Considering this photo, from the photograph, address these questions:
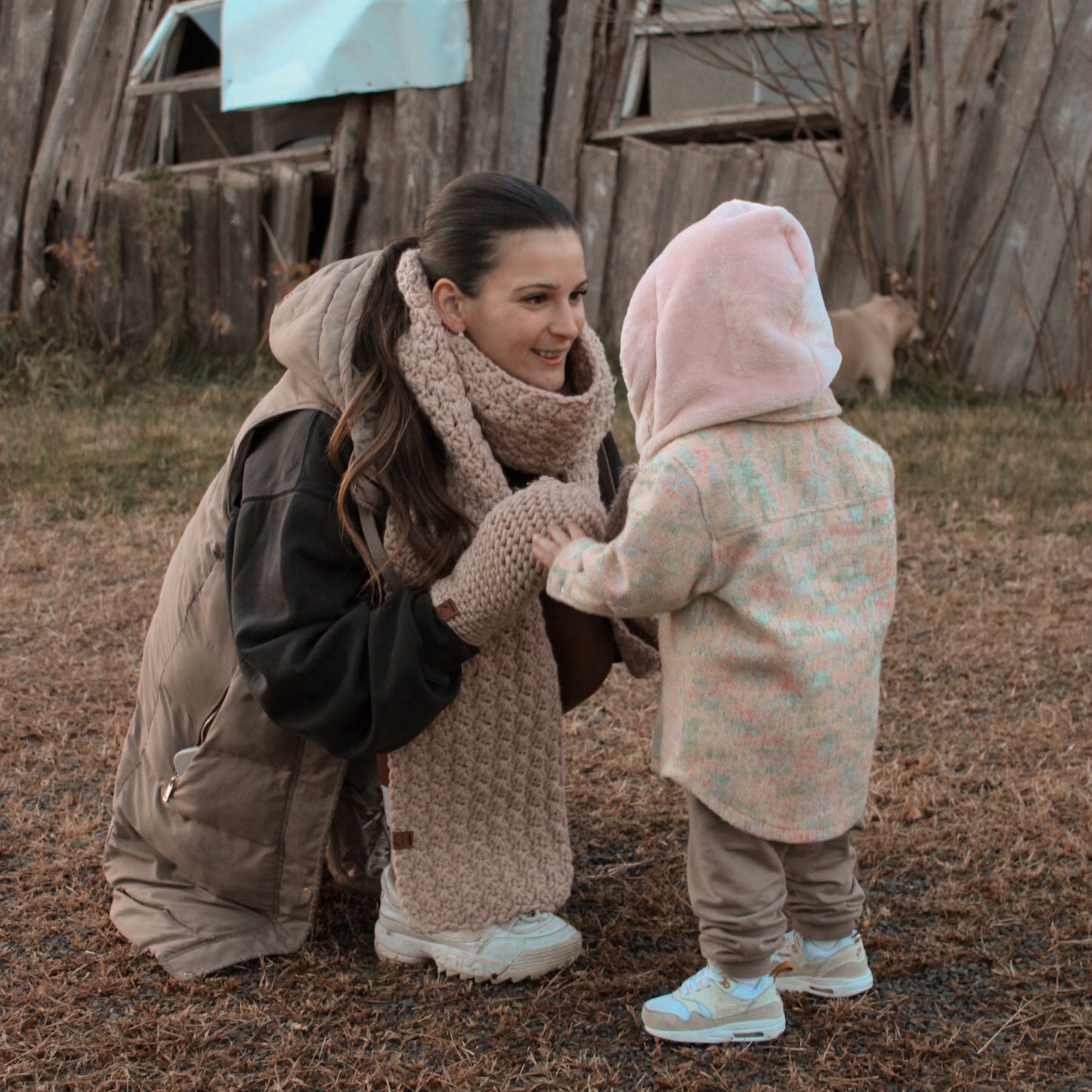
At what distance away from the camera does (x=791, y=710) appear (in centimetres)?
194

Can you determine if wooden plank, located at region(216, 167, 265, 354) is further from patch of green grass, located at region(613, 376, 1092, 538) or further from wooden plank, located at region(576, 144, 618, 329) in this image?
patch of green grass, located at region(613, 376, 1092, 538)

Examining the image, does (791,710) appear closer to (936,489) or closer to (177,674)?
(177,674)

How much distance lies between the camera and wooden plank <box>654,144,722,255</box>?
268 inches

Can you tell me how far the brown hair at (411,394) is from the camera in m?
2.16

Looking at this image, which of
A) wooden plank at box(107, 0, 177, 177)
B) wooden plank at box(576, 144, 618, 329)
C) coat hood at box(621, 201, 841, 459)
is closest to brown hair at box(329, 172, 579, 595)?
coat hood at box(621, 201, 841, 459)

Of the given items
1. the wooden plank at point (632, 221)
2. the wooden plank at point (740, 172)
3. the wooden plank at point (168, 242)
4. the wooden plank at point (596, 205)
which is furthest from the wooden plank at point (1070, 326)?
the wooden plank at point (168, 242)

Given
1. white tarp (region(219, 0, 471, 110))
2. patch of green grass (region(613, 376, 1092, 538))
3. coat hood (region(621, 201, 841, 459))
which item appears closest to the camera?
coat hood (region(621, 201, 841, 459))

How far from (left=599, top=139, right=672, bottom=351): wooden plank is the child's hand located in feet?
16.4

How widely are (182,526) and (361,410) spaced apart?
9.21 ft

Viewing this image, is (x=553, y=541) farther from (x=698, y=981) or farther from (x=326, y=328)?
(x=698, y=981)

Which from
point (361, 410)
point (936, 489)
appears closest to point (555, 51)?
point (936, 489)

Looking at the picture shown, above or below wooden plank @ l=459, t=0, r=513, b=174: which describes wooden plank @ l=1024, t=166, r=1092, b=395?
below

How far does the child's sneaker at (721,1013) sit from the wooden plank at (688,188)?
17.2 feet

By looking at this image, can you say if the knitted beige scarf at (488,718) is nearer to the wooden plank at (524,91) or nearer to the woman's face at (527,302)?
the woman's face at (527,302)
